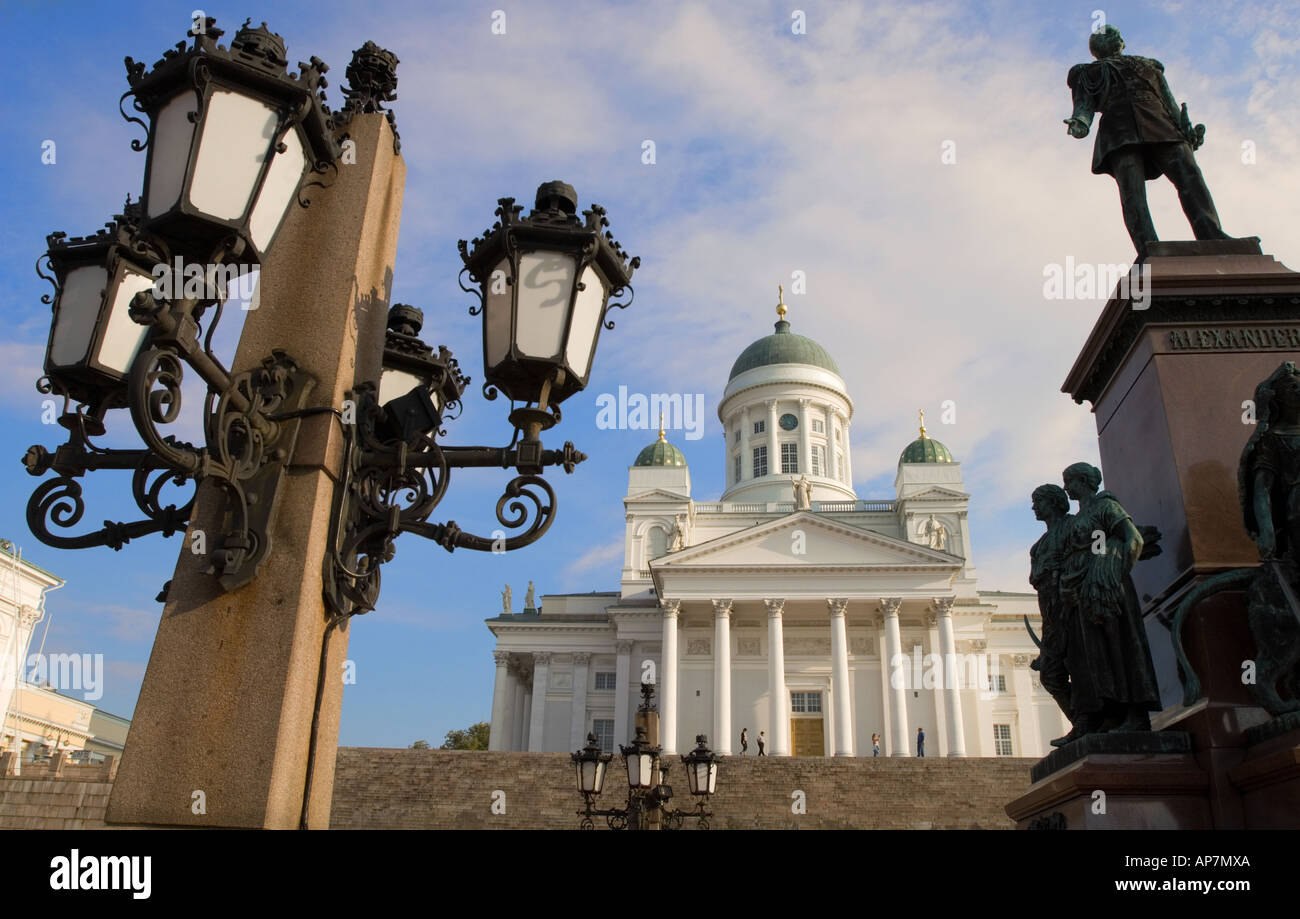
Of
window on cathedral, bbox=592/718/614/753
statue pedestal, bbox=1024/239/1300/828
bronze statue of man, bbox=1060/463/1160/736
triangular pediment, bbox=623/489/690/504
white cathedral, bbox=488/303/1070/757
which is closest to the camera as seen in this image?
statue pedestal, bbox=1024/239/1300/828

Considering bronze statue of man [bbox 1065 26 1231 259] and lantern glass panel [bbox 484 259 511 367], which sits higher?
bronze statue of man [bbox 1065 26 1231 259]

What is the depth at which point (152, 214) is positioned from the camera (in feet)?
9.82

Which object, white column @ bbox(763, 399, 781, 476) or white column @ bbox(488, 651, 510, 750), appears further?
white column @ bbox(763, 399, 781, 476)

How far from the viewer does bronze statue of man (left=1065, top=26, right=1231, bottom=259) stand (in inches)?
245

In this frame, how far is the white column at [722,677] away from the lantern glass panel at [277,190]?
42.9m

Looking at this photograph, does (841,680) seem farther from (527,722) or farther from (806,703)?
(527,722)

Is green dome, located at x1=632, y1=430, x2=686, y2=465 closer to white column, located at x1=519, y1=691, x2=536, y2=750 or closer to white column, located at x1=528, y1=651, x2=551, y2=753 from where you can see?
white column, located at x1=528, y1=651, x2=551, y2=753

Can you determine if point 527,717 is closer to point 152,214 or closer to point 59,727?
point 59,727

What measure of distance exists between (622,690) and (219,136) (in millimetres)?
50402

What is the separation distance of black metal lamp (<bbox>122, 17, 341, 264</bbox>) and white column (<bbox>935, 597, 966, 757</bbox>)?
45219 mm

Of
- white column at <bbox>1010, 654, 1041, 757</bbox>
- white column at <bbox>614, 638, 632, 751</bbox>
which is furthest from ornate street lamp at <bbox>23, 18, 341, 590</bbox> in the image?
white column at <bbox>1010, 654, 1041, 757</bbox>

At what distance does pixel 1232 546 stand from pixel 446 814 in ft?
87.0
